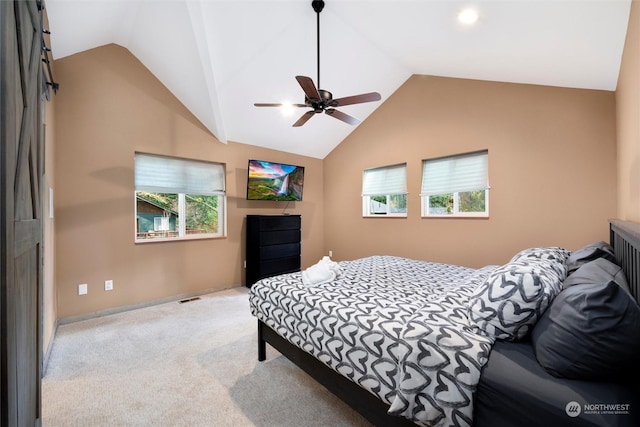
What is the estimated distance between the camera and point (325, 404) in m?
1.75

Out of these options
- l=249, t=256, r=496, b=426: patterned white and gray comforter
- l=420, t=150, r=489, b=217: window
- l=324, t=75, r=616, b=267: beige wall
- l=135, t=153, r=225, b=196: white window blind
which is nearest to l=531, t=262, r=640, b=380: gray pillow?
l=249, t=256, r=496, b=426: patterned white and gray comforter

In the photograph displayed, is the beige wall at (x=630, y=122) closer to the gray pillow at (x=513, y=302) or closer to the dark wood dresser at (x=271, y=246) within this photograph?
the gray pillow at (x=513, y=302)

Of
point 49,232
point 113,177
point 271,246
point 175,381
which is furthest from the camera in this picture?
point 271,246

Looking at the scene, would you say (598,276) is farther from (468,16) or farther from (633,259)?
(468,16)

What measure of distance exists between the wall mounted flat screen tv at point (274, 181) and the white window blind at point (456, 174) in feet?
7.20

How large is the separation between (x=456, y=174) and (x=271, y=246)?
9.75ft

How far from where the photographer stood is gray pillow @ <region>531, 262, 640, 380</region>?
0.86 metres

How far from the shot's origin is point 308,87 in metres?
2.37

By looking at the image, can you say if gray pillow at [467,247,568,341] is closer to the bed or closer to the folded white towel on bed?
the bed

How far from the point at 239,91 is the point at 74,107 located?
72.2 inches

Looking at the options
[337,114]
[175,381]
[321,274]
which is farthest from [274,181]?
[175,381]

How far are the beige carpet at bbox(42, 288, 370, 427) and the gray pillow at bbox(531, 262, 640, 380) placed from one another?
114 cm

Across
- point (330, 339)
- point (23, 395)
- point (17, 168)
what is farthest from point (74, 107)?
point (330, 339)

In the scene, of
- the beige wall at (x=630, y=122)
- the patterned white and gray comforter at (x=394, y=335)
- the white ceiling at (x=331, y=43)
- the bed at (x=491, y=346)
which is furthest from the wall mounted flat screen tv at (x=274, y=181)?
the beige wall at (x=630, y=122)
